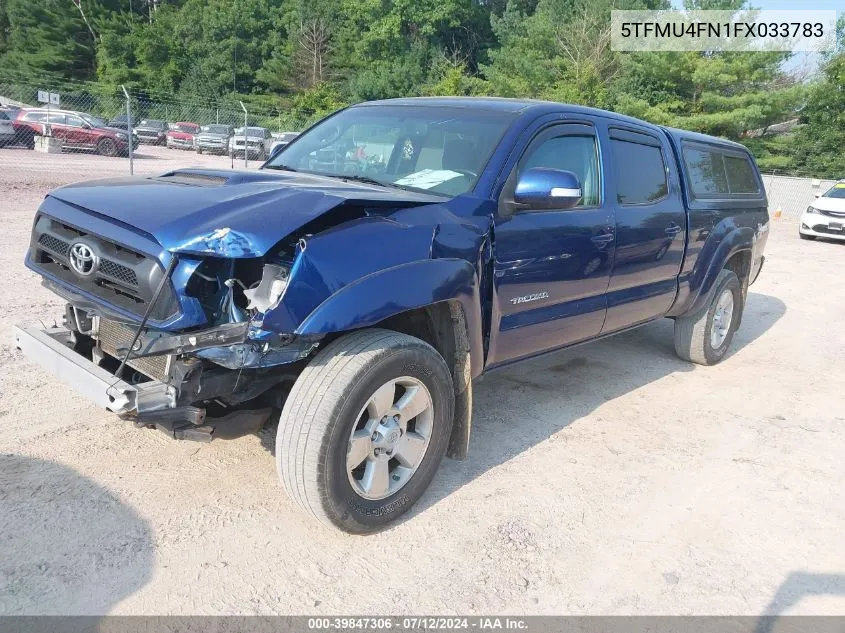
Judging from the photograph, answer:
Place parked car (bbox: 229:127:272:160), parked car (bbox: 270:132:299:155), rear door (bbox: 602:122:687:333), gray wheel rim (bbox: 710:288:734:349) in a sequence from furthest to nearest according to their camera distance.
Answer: parked car (bbox: 229:127:272:160)
gray wheel rim (bbox: 710:288:734:349)
parked car (bbox: 270:132:299:155)
rear door (bbox: 602:122:687:333)

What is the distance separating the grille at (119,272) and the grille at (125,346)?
185 mm

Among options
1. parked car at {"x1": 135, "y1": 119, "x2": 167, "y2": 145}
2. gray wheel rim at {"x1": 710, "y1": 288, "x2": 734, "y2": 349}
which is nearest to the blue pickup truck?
gray wheel rim at {"x1": 710, "y1": 288, "x2": 734, "y2": 349}

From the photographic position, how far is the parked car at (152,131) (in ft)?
110

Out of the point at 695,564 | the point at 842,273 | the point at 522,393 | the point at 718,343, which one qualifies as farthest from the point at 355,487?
the point at 842,273

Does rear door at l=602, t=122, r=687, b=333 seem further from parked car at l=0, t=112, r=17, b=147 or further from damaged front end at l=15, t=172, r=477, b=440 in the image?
parked car at l=0, t=112, r=17, b=147

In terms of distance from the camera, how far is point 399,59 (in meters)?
53.3

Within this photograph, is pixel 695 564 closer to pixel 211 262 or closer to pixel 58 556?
pixel 211 262

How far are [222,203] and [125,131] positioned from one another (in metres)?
26.4

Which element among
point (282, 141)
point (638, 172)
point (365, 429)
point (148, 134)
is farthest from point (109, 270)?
point (148, 134)

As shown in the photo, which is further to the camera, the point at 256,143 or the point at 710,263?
the point at 256,143

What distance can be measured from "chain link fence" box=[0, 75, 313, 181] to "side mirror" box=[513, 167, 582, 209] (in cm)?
1100

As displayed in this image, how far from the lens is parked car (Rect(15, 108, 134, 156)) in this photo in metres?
23.3

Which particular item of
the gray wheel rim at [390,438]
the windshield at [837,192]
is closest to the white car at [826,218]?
the windshield at [837,192]

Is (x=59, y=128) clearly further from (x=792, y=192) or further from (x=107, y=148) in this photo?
(x=792, y=192)
